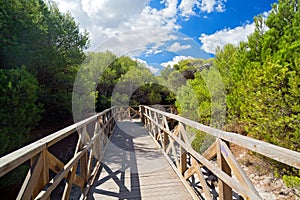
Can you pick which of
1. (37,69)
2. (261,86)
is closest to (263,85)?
(261,86)

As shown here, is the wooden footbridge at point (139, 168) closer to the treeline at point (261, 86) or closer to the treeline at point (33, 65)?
the treeline at point (261, 86)

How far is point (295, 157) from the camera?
83 cm

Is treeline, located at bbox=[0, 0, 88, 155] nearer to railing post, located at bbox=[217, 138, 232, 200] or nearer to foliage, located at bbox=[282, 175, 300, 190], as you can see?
railing post, located at bbox=[217, 138, 232, 200]

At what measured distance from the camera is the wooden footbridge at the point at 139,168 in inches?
42.8

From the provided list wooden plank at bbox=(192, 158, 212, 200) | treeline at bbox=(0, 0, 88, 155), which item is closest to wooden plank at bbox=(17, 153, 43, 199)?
wooden plank at bbox=(192, 158, 212, 200)

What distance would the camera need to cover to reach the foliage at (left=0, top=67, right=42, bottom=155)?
339 centimetres

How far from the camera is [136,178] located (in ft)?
8.98

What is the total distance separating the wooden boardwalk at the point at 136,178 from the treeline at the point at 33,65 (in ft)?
5.46

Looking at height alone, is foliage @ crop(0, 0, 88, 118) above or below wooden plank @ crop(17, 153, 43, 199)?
above

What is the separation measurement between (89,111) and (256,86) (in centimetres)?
680

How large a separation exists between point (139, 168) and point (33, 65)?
415 centimetres

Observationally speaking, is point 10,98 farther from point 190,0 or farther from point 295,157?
point 190,0

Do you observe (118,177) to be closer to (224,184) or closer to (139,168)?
(139,168)

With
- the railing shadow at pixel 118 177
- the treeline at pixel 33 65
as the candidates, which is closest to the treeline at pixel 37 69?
the treeline at pixel 33 65
